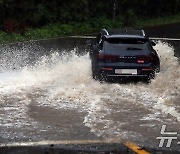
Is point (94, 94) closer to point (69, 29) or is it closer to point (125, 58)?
point (125, 58)

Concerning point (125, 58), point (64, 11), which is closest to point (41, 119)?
point (125, 58)

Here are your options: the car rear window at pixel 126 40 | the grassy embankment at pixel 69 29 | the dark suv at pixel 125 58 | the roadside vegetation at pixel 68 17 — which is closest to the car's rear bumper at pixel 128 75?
the dark suv at pixel 125 58

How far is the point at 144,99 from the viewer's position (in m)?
12.8

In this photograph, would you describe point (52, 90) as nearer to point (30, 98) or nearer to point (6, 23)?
point (30, 98)

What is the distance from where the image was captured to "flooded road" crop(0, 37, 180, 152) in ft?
32.7

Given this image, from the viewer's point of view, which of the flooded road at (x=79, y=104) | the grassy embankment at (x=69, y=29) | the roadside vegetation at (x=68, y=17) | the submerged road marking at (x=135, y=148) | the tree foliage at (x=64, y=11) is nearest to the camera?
the submerged road marking at (x=135, y=148)

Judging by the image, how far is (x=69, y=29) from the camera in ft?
84.1

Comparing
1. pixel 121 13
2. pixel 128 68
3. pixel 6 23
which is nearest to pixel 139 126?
pixel 128 68

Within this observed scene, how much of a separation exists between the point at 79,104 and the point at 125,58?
2.25 meters

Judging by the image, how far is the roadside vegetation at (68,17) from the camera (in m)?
24.1

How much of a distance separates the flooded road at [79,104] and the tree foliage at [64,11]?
6.94 m

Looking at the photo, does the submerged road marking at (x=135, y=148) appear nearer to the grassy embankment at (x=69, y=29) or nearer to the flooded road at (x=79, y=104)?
the flooded road at (x=79, y=104)

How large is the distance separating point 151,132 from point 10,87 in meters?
5.42

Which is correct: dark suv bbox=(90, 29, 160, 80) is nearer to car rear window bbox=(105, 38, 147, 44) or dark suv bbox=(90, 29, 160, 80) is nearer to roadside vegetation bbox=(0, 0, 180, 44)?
car rear window bbox=(105, 38, 147, 44)
